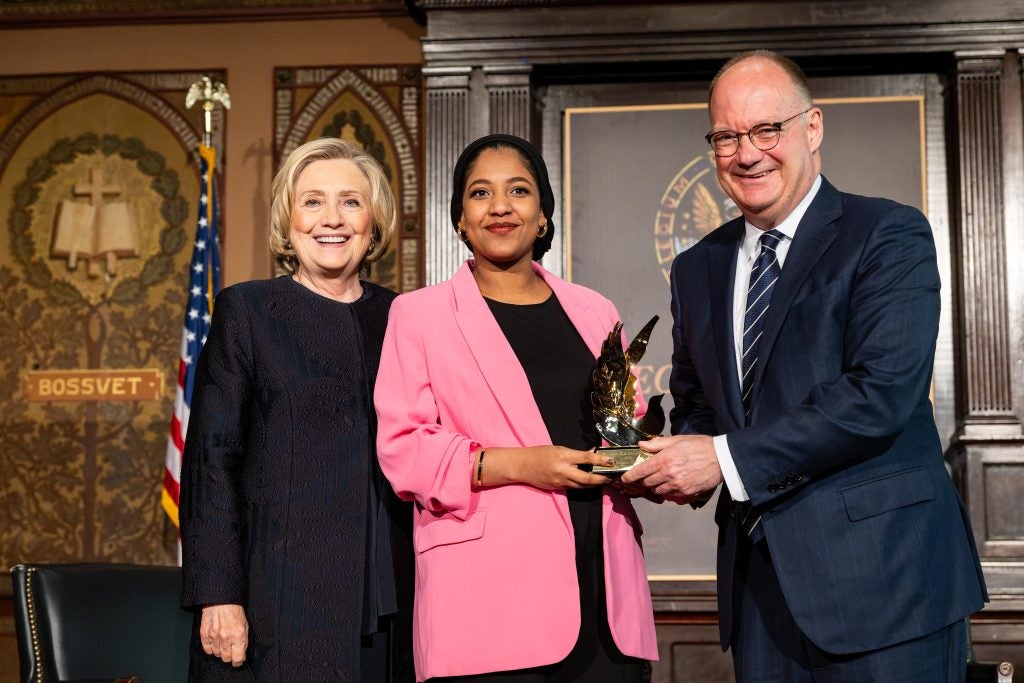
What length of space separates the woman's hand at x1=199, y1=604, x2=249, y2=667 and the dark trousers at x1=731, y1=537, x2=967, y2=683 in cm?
100

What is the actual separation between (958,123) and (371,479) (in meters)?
3.36

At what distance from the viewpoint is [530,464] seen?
88.4 inches

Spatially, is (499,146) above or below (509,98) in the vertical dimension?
below

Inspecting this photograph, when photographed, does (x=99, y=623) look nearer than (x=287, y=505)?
No

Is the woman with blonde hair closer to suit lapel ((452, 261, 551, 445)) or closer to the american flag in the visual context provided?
suit lapel ((452, 261, 551, 445))

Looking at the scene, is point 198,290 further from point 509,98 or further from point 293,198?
point 293,198

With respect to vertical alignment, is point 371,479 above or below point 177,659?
above

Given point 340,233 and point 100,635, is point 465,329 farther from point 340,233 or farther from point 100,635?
point 100,635

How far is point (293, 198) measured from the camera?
2762 mm

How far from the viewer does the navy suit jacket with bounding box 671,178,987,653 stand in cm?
209

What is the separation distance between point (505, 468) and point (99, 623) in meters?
1.24

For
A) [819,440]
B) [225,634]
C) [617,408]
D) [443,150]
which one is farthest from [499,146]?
[443,150]

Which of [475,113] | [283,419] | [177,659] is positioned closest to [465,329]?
[283,419]

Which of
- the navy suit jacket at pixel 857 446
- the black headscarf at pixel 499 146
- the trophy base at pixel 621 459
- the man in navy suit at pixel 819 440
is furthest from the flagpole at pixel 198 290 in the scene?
the navy suit jacket at pixel 857 446
